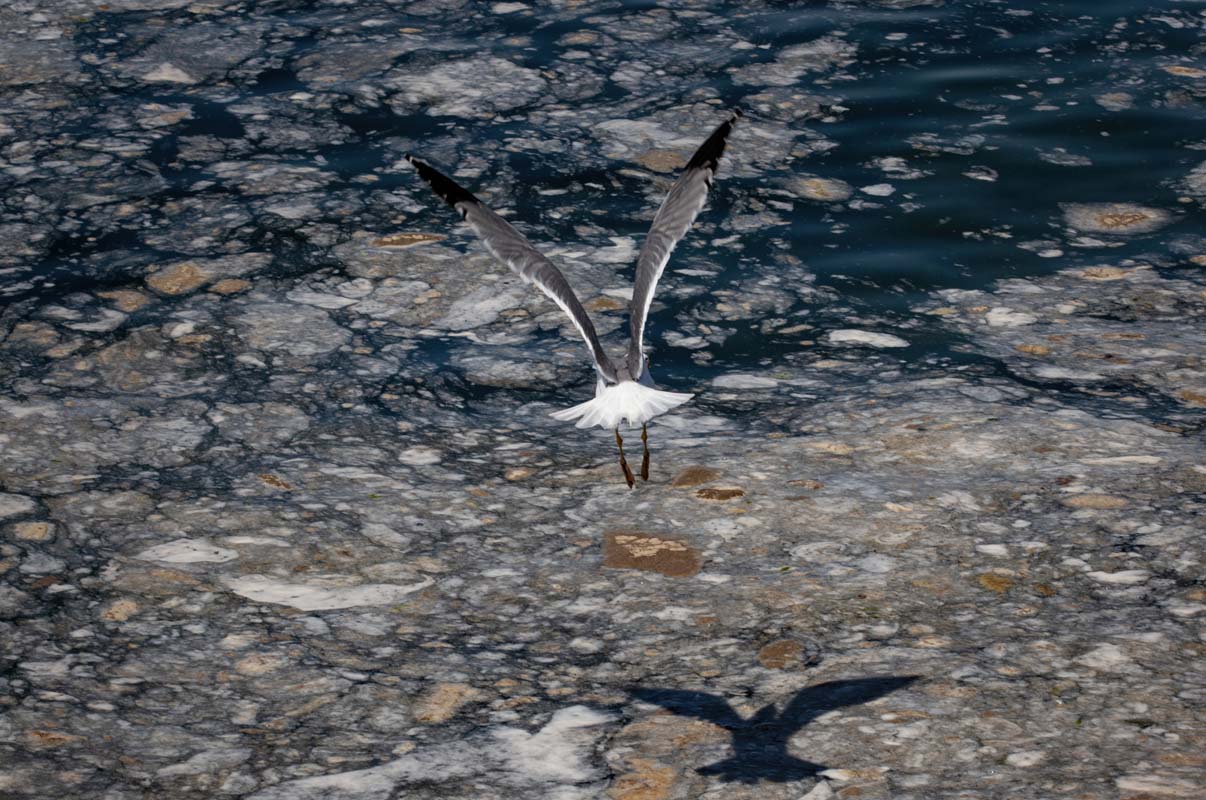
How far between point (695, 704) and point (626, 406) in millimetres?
971

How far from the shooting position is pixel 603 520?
4.82 m

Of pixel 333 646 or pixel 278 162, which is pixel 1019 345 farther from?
pixel 278 162

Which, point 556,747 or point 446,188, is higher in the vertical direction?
point 446,188

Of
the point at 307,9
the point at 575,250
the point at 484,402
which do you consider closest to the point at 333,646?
the point at 484,402

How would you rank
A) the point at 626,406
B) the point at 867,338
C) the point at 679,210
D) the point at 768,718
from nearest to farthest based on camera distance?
1. the point at 768,718
2. the point at 626,406
3. the point at 679,210
4. the point at 867,338

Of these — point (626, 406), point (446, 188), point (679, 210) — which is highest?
point (446, 188)

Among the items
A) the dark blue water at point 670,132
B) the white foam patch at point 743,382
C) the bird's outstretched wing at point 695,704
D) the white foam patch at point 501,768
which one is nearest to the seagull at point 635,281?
the white foam patch at point 743,382

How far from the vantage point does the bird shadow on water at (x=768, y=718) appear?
11.5 ft

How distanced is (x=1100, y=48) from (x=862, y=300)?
10.5 ft

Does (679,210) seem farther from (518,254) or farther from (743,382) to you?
(743,382)

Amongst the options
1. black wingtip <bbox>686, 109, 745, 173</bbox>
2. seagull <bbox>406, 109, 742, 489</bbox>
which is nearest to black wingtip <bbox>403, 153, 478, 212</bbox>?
seagull <bbox>406, 109, 742, 489</bbox>

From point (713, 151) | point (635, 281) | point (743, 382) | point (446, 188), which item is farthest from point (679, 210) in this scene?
point (743, 382)

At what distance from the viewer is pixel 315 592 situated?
4.40m

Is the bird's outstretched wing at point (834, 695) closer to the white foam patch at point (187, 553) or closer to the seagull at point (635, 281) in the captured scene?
the seagull at point (635, 281)
